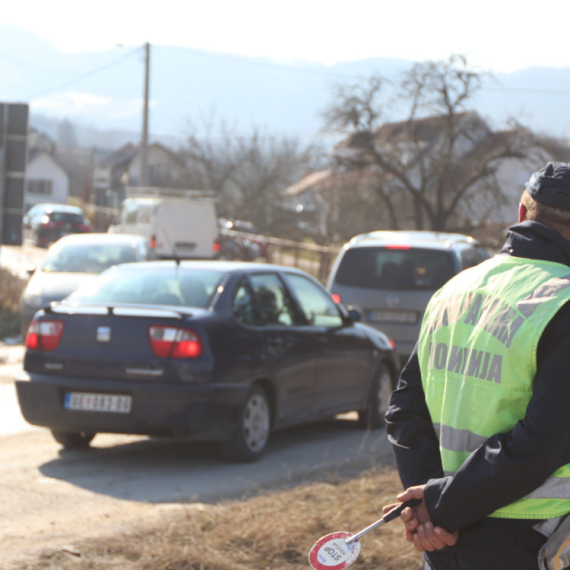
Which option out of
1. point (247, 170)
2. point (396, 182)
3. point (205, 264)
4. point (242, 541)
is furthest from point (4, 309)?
point (247, 170)

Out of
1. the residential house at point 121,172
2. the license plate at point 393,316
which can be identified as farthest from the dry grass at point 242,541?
the residential house at point 121,172

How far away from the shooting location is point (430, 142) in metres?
37.2

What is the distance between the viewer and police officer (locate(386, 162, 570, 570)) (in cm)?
235

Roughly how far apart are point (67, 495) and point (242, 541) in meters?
2.00

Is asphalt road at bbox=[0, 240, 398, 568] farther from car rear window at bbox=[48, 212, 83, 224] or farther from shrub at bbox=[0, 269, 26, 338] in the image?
car rear window at bbox=[48, 212, 83, 224]

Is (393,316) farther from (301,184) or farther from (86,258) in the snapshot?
(301,184)

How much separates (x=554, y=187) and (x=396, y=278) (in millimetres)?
9010

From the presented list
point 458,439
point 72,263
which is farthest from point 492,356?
point 72,263

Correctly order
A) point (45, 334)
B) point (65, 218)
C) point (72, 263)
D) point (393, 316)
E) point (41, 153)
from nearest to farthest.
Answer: point (45, 334) → point (393, 316) → point (72, 263) → point (65, 218) → point (41, 153)

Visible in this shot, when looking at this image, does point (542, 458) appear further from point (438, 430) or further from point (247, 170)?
point (247, 170)

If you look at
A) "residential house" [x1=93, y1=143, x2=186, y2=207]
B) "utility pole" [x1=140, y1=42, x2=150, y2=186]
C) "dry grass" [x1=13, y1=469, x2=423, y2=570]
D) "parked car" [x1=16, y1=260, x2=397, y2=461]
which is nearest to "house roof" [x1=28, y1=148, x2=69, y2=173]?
"residential house" [x1=93, y1=143, x2=186, y2=207]

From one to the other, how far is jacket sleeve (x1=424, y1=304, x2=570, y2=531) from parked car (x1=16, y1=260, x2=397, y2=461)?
474cm

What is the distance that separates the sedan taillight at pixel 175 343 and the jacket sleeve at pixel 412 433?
432 centimetres

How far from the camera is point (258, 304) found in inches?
316
